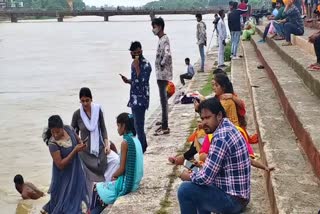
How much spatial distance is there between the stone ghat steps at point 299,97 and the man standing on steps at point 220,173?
0.64m

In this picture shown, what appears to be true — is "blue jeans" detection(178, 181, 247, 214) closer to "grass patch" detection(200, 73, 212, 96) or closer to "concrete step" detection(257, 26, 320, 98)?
"concrete step" detection(257, 26, 320, 98)

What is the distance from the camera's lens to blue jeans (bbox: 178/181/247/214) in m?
3.38

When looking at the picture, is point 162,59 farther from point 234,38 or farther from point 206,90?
point 234,38

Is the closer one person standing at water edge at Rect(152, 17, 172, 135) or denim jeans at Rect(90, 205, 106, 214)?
denim jeans at Rect(90, 205, 106, 214)

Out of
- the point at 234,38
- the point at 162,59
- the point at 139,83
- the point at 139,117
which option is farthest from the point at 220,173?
the point at 234,38

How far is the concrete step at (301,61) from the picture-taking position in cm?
555

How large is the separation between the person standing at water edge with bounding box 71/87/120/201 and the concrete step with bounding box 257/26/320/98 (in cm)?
216

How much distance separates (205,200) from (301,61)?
13.6 feet

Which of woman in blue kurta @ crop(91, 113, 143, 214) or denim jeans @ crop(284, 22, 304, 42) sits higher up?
denim jeans @ crop(284, 22, 304, 42)

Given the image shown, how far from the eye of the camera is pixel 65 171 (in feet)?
16.0

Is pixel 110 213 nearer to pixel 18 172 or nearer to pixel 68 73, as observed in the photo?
pixel 18 172

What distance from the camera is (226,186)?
3.38 m

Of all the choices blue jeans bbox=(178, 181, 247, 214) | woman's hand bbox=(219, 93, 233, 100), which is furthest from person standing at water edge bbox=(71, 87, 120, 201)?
blue jeans bbox=(178, 181, 247, 214)

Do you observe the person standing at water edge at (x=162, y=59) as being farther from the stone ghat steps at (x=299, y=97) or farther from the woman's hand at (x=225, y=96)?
the woman's hand at (x=225, y=96)
